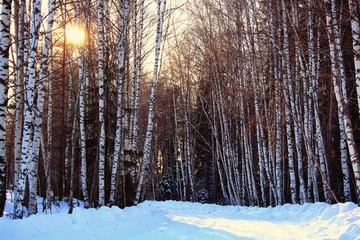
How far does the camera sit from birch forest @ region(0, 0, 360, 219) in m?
9.01

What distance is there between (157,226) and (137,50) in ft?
27.8

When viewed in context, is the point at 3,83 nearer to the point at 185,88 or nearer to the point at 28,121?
the point at 28,121

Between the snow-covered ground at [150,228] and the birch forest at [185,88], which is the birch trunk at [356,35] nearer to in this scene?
the birch forest at [185,88]

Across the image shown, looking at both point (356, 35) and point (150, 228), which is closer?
point (356, 35)

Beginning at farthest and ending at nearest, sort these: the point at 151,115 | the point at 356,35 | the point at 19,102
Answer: the point at 151,115 → the point at 19,102 → the point at 356,35

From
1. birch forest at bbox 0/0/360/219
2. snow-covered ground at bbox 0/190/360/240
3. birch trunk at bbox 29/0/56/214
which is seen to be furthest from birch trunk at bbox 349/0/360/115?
birch trunk at bbox 29/0/56/214

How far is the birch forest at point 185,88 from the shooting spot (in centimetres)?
901

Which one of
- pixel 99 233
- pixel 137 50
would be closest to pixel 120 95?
pixel 137 50

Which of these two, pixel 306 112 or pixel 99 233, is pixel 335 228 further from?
pixel 306 112

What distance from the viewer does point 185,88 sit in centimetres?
2653

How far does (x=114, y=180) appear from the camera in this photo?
11867 millimetres

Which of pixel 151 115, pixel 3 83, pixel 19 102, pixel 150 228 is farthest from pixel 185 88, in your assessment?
pixel 3 83

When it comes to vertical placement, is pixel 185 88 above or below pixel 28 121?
above

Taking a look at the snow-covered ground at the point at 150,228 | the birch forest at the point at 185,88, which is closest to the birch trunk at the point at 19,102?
the birch forest at the point at 185,88
